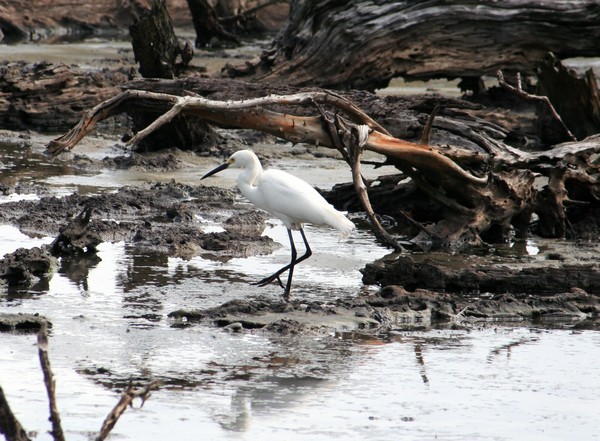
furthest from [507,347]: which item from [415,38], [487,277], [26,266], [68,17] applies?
[68,17]

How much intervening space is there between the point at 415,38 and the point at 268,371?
893 cm

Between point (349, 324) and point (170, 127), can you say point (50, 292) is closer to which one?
point (349, 324)

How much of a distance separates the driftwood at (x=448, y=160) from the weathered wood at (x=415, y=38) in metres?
4.00

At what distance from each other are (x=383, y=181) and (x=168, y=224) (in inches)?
82.4

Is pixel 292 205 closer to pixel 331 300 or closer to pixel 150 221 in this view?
pixel 331 300

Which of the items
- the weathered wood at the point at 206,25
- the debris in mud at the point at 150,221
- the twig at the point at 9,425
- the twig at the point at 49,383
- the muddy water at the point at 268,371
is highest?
the weathered wood at the point at 206,25

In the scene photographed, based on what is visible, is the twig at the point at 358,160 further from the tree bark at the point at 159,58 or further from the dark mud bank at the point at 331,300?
the tree bark at the point at 159,58

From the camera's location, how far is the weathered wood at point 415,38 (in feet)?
46.1

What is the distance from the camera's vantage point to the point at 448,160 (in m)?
9.17

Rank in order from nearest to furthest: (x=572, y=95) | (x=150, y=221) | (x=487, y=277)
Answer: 1. (x=487, y=277)
2. (x=150, y=221)
3. (x=572, y=95)

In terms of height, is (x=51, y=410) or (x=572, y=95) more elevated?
(x=572, y=95)

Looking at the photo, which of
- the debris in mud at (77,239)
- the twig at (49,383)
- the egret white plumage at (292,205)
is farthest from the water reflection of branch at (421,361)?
the debris in mud at (77,239)

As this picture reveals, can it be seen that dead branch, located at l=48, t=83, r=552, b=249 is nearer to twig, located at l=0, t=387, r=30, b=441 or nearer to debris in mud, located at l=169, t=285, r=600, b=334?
debris in mud, located at l=169, t=285, r=600, b=334

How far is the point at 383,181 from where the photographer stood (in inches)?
416
